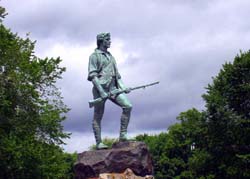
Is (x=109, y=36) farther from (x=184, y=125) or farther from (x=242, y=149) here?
(x=184, y=125)

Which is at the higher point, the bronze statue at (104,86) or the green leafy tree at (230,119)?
the green leafy tree at (230,119)

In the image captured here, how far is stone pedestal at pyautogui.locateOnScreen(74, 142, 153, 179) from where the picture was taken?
16.4 m

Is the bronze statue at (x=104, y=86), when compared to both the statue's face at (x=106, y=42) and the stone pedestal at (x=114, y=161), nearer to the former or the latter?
the statue's face at (x=106, y=42)

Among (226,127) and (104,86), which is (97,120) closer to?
(104,86)

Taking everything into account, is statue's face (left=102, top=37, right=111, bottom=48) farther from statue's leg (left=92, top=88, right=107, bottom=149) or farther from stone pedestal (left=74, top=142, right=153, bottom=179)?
stone pedestal (left=74, top=142, right=153, bottom=179)

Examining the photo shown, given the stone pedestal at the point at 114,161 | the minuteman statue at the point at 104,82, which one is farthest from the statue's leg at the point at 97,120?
the stone pedestal at the point at 114,161

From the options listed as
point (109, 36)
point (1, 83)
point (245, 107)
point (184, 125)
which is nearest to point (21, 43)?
point (1, 83)

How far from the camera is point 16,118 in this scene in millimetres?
28734

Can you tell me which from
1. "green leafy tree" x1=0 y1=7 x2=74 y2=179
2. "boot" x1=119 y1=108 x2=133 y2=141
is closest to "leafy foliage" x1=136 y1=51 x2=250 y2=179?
"green leafy tree" x1=0 y1=7 x2=74 y2=179

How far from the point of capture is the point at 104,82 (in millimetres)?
17406

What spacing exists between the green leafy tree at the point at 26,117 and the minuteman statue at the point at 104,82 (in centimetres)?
1033

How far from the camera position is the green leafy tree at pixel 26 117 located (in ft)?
92.5

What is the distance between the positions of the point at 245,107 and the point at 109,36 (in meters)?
17.5

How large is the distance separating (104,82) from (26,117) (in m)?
12.4
